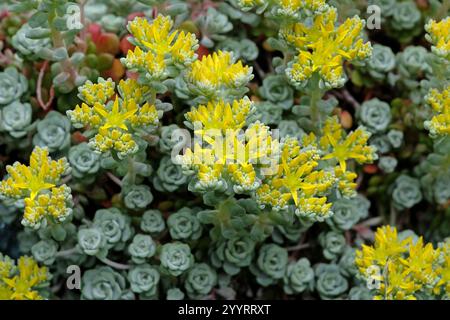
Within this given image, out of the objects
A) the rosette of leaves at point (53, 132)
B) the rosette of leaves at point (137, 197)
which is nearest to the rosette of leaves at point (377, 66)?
the rosette of leaves at point (137, 197)

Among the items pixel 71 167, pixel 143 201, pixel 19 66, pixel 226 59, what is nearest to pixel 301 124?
pixel 226 59

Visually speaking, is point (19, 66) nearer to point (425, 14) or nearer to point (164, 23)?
point (164, 23)

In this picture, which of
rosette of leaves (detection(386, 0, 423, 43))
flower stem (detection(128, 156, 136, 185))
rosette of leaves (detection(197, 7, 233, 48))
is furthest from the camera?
rosette of leaves (detection(386, 0, 423, 43))

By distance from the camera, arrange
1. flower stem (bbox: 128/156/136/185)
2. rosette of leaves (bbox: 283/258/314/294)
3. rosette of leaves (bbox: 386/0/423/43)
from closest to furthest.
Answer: flower stem (bbox: 128/156/136/185)
rosette of leaves (bbox: 283/258/314/294)
rosette of leaves (bbox: 386/0/423/43)

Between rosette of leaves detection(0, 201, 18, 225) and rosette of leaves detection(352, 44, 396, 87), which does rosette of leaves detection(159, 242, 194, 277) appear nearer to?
rosette of leaves detection(0, 201, 18, 225)

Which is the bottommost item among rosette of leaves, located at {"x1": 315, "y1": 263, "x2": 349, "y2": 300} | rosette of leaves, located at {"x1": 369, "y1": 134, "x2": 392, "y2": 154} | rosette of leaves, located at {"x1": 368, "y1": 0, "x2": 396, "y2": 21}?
rosette of leaves, located at {"x1": 315, "y1": 263, "x2": 349, "y2": 300}

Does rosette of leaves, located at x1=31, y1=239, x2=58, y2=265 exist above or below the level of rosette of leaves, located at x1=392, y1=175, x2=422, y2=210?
below

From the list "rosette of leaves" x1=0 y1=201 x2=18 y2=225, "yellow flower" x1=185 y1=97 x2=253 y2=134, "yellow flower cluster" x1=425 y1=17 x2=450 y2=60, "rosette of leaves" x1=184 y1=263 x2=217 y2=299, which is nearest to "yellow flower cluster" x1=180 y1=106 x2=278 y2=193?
"yellow flower" x1=185 y1=97 x2=253 y2=134
